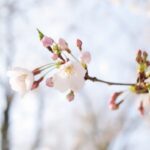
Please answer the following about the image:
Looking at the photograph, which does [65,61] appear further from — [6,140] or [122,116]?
[122,116]

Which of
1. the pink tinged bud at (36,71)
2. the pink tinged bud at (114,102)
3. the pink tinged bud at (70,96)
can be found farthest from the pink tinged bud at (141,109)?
the pink tinged bud at (36,71)

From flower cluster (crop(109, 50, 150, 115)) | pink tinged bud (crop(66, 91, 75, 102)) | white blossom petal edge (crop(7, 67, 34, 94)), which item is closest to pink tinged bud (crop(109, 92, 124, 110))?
flower cluster (crop(109, 50, 150, 115))

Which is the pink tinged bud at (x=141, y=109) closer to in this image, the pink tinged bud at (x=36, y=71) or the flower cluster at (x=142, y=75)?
the flower cluster at (x=142, y=75)

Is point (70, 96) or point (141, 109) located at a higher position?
point (141, 109)

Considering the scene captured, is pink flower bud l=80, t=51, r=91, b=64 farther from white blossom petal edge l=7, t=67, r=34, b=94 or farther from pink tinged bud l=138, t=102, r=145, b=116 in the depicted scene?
pink tinged bud l=138, t=102, r=145, b=116

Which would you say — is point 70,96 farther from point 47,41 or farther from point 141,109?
point 141,109

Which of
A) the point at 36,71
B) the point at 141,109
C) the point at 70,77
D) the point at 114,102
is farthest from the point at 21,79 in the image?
the point at 141,109
